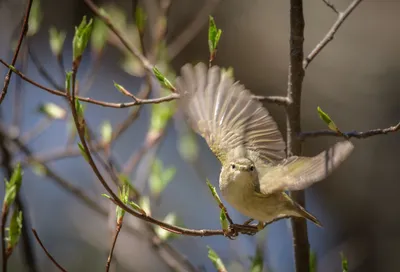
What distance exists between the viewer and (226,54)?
3.40 m

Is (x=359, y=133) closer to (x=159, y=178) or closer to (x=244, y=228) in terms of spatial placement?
(x=244, y=228)

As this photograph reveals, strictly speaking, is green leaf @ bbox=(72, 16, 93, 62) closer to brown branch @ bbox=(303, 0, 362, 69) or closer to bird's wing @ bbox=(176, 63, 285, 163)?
bird's wing @ bbox=(176, 63, 285, 163)

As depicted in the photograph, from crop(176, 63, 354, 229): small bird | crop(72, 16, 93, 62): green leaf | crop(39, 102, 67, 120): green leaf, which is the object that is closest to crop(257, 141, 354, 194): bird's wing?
crop(176, 63, 354, 229): small bird

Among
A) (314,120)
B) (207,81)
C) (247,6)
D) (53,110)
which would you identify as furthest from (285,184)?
(247,6)

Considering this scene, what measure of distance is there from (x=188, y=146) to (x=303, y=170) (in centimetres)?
95

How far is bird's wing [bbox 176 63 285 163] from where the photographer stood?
1.50m

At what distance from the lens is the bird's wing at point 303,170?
1.13m

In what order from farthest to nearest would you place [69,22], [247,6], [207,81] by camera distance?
[69,22]
[247,6]
[207,81]

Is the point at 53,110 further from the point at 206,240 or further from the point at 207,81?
the point at 206,240

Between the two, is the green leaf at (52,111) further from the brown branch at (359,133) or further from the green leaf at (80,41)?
the brown branch at (359,133)

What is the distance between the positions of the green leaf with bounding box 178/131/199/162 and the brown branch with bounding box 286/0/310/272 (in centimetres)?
66

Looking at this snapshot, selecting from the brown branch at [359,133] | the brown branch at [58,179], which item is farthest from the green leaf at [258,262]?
the brown branch at [58,179]

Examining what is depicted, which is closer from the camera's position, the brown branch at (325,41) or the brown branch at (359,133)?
the brown branch at (359,133)

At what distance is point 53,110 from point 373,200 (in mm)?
1892
